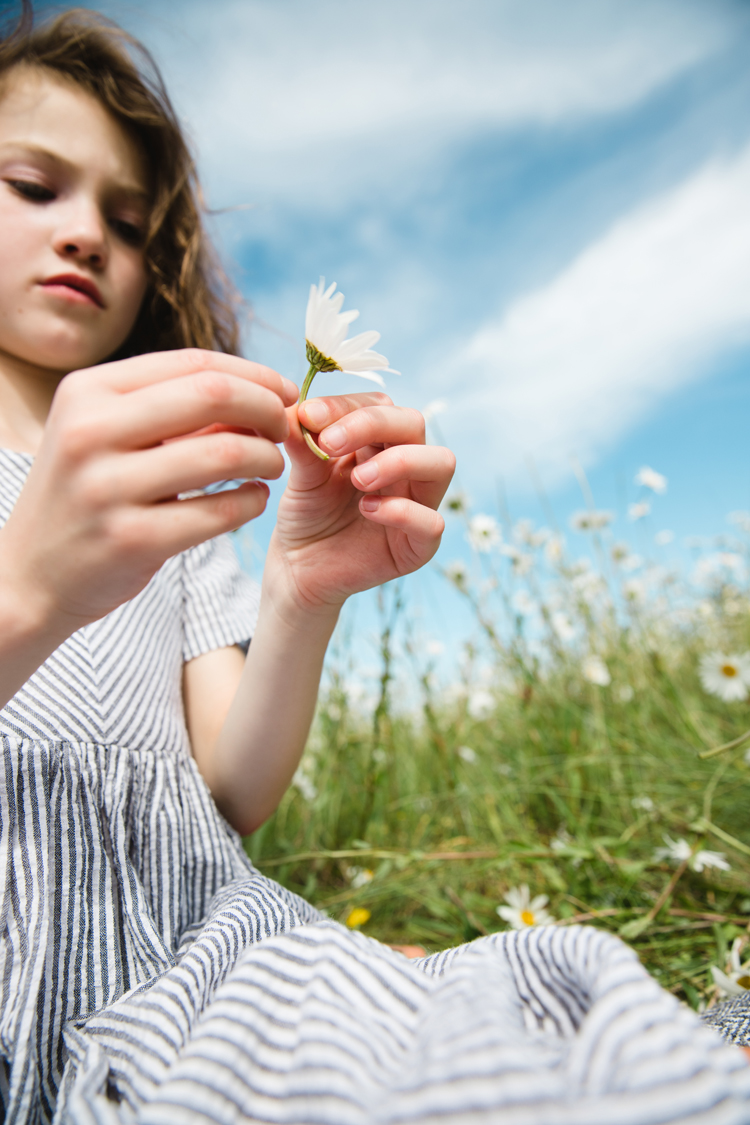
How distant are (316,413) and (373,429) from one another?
6 cm

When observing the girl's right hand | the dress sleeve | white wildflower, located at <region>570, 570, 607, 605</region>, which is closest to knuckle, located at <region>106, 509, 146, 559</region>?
the girl's right hand

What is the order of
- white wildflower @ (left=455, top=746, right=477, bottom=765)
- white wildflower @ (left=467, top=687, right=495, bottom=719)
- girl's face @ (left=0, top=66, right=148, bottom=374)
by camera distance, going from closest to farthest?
girl's face @ (left=0, top=66, right=148, bottom=374), white wildflower @ (left=455, top=746, right=477, bottom=765), white wildflower @ (left=467, top=687, right=495, bottom=719)

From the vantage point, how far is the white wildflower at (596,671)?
175cm

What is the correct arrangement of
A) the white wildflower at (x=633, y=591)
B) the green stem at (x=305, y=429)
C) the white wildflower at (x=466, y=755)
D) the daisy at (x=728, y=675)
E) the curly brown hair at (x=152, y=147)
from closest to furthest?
1. the green stem at (x=305, y=429)
2. the curly brown hair at (x=152, y=147)
3. the daisy at (x=728, y=675)
4. the white wildflower at (x=466, y=755)
5. the white wildflower at (x=633, y=591)

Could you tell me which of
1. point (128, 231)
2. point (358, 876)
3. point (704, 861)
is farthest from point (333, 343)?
point (358, 876)

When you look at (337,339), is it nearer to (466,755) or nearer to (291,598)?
(291,598)

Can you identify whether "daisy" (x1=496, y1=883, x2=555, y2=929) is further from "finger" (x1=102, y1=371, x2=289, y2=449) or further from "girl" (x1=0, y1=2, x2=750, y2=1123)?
"finger" (x1=102, y1=371, x2=289, y2=449)

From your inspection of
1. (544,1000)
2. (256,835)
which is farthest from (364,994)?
(256,835)

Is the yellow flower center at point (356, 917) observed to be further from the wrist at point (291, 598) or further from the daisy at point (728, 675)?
the daisy at point (728, 675)

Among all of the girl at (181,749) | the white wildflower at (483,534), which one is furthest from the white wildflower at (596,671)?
the girl at (181,749)

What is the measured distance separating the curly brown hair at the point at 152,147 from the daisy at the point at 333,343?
0.76m

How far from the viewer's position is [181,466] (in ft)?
1.26

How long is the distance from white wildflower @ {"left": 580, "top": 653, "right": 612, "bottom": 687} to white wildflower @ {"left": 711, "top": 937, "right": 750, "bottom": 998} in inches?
40.6

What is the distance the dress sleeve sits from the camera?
1.01 m
